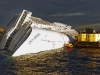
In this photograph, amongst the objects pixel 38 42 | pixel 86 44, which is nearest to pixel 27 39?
pixel 38 42

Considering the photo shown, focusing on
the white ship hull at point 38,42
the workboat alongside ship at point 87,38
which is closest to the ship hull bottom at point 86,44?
the workboat alongside ship at point 87,38

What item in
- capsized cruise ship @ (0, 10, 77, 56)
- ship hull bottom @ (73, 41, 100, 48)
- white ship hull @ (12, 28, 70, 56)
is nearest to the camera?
white ship hull @ (12, 28, 70, 56)

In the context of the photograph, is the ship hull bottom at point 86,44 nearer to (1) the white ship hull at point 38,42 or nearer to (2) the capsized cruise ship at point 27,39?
(2) the capsized cruise ship at point 27,39

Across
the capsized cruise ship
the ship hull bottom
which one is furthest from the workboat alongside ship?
the capsized cruise ship

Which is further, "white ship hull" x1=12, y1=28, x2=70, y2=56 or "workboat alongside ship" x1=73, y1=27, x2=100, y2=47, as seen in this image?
"workboat alongside ship" x1=73, y1=27, x2=100, y2=47

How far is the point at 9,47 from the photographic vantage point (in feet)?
278

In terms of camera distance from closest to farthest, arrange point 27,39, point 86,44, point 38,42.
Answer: point 27,39, point 38,42, point 86,44

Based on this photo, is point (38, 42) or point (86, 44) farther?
point (86, 44)

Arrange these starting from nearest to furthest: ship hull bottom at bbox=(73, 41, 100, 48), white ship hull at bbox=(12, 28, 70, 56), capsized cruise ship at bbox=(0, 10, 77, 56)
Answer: white ship hull at bbox=(12, 28, 70, 56) < capsized cruise ship at bbox=(0, 10, 77, 56) < ship hull bottom at bbox=(73, 41, 100, 48)

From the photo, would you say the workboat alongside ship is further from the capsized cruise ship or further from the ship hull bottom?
the capsized cruise ship

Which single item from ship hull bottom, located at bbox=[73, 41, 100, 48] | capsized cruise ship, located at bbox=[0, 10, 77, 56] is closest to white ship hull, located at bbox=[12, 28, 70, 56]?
capsized cruise ship, located at bbox=[0, 10, 77, 56]

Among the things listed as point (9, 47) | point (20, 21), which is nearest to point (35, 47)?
point (9, 47)

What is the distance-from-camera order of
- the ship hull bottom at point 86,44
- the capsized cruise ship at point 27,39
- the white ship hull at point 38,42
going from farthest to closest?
1. the ship hull bottom at point 86,44
2. the capsized cruise ship at point 27,39
3. the white ship hull at point 38,42

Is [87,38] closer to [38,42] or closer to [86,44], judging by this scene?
[86,44]
